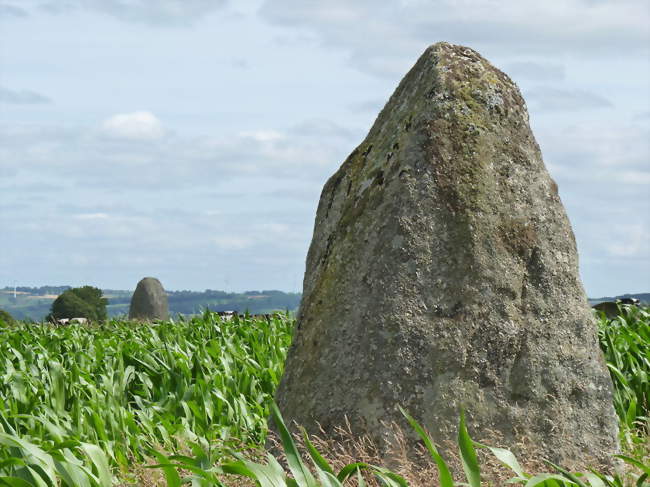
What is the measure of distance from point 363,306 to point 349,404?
487 millimetres

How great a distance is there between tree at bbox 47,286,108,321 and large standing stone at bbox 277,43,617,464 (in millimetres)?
25873

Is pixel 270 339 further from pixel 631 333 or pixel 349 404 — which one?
pixel 349 404

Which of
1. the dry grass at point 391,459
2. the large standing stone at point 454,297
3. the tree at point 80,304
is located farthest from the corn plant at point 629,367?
the tree at point 80,304

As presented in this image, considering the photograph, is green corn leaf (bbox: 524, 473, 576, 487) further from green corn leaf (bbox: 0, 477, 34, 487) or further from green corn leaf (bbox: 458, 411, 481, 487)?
green corn leaf (bbox: 0, 477, 34, 487)

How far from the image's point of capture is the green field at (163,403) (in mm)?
3773

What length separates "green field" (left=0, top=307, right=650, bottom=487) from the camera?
12.4 ft

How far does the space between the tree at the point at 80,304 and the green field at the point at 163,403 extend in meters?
20.1

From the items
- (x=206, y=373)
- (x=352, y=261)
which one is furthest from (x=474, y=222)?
(x=206, y=373)

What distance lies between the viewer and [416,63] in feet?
16.3

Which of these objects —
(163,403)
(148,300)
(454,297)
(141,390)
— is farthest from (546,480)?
(148,300)

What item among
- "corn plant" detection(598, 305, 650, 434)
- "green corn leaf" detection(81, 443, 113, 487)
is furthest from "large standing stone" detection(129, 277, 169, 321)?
"green corn leaf" detection(81, 443, 113, 487)

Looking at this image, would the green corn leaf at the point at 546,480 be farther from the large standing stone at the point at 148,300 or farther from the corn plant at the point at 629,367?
the large standing stone at the point at 148,300

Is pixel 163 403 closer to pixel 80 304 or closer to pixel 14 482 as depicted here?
pixel 14 482

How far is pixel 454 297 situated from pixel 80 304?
28006mm
